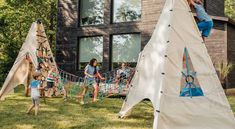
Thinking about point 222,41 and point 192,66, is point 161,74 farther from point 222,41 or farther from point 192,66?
point 222,41

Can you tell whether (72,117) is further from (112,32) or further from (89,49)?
(89,49)

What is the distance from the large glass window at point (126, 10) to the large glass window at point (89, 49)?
1705 millimetres

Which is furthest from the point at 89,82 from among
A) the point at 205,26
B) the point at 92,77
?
the point at 205,26

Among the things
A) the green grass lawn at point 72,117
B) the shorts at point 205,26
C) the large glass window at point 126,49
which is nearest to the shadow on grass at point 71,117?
the green grass lawn at point 72,117

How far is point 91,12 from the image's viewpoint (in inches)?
836

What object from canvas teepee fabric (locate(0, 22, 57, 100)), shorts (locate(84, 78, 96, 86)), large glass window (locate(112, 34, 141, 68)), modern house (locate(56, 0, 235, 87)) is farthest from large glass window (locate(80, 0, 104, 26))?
shorts (locate(84, 78, 96, 86))

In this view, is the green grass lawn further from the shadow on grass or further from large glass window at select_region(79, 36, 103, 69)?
large glass window at select_region(79, 36, 103, 69)

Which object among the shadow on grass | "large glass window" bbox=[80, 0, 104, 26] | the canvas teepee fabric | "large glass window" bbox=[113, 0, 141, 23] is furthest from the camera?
"large glass window" bbox=[80, 0, 104, 26]

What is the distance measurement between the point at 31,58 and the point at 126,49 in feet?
23.0

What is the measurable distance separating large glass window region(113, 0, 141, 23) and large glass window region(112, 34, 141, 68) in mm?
999

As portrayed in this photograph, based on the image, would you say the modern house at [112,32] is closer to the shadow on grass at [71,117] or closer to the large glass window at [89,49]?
the large glass window at [89,49]

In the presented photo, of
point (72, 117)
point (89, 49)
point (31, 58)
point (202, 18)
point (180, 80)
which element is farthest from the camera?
point (89, 49)

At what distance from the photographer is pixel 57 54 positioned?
886 inches

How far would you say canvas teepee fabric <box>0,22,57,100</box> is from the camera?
1366 cm
